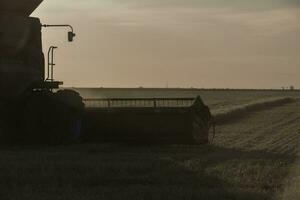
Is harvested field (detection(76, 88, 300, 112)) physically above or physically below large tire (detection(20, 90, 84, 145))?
below

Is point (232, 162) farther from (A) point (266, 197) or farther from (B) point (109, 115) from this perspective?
(B) point (109, 115)

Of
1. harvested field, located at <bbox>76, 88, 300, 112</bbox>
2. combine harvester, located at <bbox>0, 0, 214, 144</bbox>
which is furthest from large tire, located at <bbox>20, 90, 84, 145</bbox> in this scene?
harvested field, located at <bbox>76, 88, 300, 112</bbox>

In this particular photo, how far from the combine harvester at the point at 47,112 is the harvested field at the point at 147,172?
441 mm

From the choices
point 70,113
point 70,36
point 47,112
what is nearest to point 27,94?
point 47,112

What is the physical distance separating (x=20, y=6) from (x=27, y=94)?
6.63 feet

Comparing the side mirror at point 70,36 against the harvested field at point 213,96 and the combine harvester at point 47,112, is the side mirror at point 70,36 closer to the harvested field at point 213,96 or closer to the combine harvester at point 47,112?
the combine harvester at point 47,112

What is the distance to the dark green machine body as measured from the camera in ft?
53.8

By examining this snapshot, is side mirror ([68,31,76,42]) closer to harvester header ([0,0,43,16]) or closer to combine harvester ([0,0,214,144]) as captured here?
combine harvester ([0,0,214,144])

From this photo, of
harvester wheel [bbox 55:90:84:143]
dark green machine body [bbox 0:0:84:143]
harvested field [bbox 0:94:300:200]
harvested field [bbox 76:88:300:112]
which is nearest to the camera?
harvested field [bbox 0:94:300:200]

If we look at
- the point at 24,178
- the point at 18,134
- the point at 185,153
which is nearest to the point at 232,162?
the point at 185,153

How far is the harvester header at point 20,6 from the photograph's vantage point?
16531 millimetres

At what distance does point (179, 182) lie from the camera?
1115 cm

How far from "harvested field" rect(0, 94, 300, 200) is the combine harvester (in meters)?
0.44

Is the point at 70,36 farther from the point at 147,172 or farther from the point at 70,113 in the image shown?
the point at 147,172
